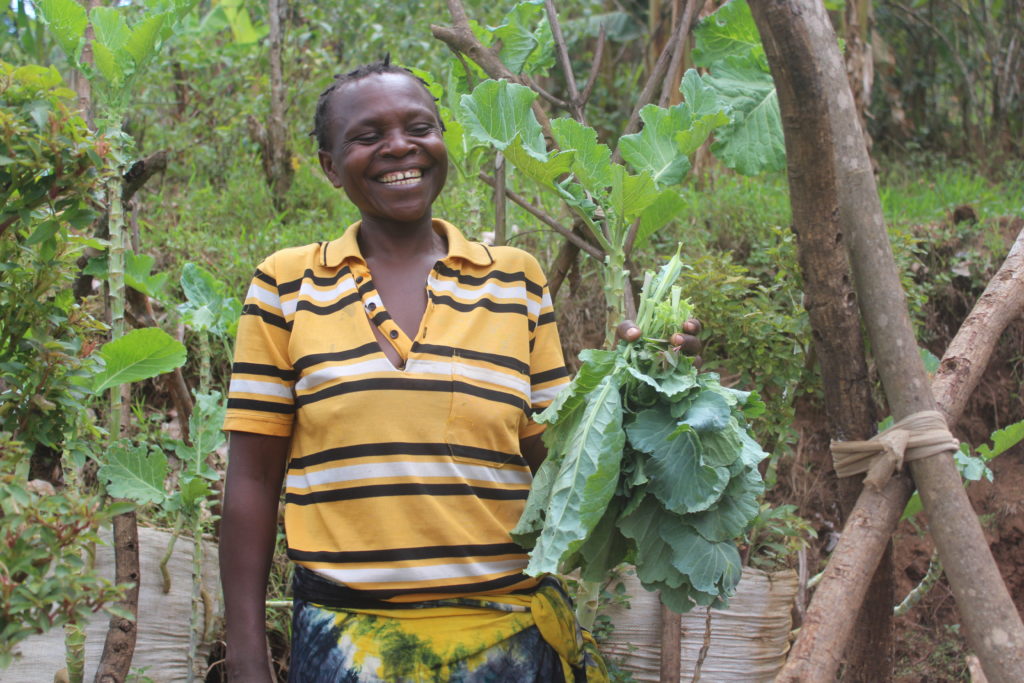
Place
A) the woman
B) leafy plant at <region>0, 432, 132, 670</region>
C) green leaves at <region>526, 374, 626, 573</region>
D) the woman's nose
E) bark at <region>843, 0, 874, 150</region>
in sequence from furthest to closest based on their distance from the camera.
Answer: bark at <region>843, 0, 874, 150</region>, the woman's nose, the woman, green leaves at <region>526, 374, 626, 573</region>, leafy plant at <region>0, 432, 132, 670</region>

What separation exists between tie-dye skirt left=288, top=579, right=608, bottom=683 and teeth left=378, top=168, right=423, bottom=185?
783 millimetres

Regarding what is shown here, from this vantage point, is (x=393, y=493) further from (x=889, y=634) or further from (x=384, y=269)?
(x=889, y=634)

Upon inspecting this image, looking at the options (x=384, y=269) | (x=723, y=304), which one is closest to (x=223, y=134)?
(x=723, y=304)

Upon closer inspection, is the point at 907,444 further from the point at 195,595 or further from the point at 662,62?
the point at 195,595

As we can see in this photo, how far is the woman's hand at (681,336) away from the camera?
1.72 metres

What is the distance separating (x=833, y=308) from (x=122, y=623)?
1.83 metres

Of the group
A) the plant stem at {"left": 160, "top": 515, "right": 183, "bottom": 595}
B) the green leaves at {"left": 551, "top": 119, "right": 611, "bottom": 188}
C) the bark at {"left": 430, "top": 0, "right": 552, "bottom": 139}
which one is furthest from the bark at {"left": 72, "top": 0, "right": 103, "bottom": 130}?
the green leaves at {"left": 551, "top": 119, "right": 611, "bottom": 188}

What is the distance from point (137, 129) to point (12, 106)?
396 centimetres

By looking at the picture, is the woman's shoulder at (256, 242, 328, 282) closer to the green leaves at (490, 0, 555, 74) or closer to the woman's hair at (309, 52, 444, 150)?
the woman's hair at (309, 52, 444, 150)

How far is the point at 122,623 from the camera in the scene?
2.33 meters

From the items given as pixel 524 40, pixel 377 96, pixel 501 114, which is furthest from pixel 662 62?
pixel 377 96

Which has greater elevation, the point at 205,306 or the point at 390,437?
the point at 390,437

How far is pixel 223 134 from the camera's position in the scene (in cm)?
538

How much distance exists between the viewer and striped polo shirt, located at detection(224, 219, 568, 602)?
1.70 m
